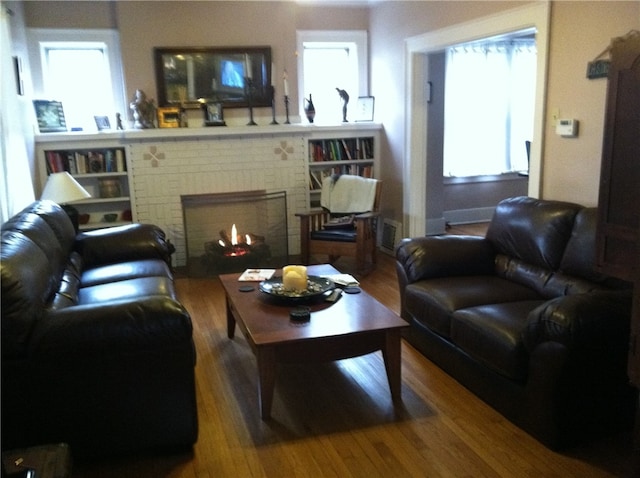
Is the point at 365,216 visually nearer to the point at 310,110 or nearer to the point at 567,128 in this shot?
the point at 310,110

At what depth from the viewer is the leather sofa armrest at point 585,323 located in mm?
2221

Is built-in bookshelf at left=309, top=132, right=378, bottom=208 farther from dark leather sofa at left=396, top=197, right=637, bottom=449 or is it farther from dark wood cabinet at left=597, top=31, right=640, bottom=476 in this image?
dark wood cabinet at left=597, top=31, right=640, bottom=476

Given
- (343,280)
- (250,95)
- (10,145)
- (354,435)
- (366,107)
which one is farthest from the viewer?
(366,107)

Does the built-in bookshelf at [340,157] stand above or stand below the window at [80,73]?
below

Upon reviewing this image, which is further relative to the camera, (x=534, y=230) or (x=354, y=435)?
(x=534, y=230)

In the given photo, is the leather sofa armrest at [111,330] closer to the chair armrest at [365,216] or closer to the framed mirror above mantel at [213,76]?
the chair armrest at [365,216]

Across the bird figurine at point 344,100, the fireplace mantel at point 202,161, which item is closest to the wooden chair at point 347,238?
the fireplace mantel at point 202,161

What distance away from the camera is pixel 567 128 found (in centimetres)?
342

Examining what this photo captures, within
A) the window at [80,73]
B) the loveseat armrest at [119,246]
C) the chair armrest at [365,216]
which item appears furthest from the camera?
the window at [80,73]

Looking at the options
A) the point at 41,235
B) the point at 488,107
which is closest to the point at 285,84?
the point at 488,107

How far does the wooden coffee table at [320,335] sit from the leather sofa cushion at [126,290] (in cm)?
46

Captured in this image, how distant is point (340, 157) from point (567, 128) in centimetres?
283

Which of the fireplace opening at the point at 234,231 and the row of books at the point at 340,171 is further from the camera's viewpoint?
the row of books at the point at 340,171

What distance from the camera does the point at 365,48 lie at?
604 centimetres
